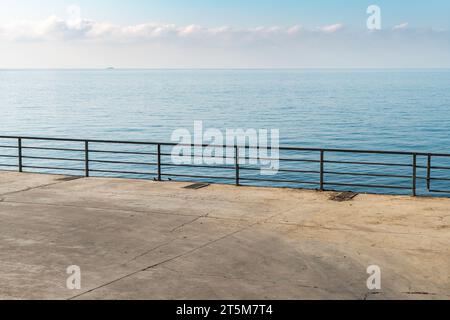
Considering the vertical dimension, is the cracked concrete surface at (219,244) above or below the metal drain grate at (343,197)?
below

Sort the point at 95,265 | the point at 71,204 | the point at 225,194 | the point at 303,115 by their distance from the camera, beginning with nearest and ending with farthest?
1. the point at 95,265
2. the point at 71,204
3. the point at 225,194
4. the point at 303,115

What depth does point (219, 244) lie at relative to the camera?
1127cm

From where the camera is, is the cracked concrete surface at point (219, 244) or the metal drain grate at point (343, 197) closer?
the cracked concrete surface at point (219, 244)

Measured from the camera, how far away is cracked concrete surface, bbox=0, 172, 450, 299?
29.3 ft

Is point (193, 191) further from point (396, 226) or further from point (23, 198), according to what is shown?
point (396, 226)

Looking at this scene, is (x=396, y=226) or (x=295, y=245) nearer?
(x=295, y=245)

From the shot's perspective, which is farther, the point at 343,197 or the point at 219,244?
the point at 343,197

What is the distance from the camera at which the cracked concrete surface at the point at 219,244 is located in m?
8.92

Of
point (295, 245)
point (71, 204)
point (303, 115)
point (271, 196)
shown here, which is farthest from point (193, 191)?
point (303, 115)

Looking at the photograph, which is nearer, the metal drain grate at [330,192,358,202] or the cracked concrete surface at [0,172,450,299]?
the cracked concrete surface at [0,172,450,299]

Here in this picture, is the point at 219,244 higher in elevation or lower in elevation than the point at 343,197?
lower

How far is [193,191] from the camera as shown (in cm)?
1675

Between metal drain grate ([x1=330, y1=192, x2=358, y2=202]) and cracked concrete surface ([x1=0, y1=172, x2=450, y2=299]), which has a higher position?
metal drain grate ([x1=330, y1=192, x2=358, y2=202])
